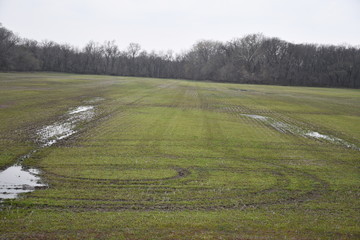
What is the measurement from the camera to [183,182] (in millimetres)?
13133

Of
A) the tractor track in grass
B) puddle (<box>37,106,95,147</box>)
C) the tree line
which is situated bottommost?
the tractor track in grass

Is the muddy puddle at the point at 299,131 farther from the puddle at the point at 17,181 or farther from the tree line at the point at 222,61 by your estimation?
the tree line at the point at 222,61

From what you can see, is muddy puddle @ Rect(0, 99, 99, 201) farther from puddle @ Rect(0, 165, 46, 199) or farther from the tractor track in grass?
the tractor track in grass

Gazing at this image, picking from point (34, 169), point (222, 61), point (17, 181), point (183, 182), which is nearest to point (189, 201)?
point (183, 182)

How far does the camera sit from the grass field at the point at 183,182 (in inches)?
367

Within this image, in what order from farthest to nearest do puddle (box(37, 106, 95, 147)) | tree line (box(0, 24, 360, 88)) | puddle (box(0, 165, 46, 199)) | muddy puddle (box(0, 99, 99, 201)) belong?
1. tree line (box(0, 24, 360, 88))
2. puddle (box(37, 106, 95, 147))
3. muddy puddle (box(0, 99, 99, 201))
4. puddle (box(0, 165, 46, 199))

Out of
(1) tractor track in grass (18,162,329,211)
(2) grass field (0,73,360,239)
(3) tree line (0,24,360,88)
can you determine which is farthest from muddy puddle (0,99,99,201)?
(3) tree line (0,24,360,88)

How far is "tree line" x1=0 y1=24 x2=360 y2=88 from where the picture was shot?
119m

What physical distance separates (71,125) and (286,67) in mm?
122605

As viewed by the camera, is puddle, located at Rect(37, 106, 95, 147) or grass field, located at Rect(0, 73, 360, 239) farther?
puddle, located at Rect(37, 106, 95, 147)

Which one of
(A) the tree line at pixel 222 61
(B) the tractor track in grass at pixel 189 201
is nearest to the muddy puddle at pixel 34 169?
(B) the tractor track in grass at pixel 189 201

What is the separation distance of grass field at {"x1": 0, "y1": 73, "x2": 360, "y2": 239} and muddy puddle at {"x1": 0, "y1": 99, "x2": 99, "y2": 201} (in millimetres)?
471

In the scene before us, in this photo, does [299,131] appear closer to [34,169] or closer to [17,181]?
[34,169]

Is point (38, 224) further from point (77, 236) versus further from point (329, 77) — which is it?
point (329, 77)
